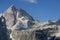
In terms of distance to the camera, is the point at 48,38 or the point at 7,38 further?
the point at 7,38

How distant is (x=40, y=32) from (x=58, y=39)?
18.9 meters

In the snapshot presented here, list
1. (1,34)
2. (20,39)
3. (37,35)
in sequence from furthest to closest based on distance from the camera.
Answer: (1,34) → (20,39) → (37,35)

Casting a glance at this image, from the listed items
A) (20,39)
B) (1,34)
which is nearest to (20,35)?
(20,39)

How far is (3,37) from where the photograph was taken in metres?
177

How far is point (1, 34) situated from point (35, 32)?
5139 cm

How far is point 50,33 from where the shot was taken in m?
144

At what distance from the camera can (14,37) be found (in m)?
144

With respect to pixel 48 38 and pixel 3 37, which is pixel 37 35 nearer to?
pixel 48 38

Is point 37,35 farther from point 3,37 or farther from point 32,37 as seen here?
point 3,37

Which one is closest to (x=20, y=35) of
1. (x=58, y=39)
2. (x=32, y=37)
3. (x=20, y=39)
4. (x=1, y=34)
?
(x=20, y=39)

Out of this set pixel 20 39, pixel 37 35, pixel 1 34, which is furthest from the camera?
pixel 1 34

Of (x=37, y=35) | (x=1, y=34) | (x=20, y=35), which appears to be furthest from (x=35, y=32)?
(x=1, y=34)

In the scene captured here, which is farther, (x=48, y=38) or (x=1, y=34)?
(x=1, y=34)

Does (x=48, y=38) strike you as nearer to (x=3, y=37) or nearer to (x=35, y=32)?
(x=35, y=32)
